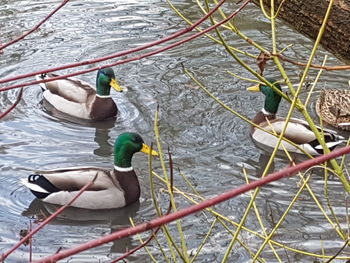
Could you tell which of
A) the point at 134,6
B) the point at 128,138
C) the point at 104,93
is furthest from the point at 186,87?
the point at 134,6

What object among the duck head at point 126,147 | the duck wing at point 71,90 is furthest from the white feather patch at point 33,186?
the duck wing at point 71,90

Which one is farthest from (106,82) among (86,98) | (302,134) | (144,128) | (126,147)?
(302,134)

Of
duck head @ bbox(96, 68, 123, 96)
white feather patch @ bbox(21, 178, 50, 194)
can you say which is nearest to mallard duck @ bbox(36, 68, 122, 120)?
duck head @ bbox(96, 68, 123, 96)

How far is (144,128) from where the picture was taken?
8.25 metres

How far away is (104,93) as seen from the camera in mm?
9086

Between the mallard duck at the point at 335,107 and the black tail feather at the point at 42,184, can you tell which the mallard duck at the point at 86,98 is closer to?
the black tail feather at the point at 42,184

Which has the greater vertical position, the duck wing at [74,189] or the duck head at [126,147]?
the duck head at [126,147]

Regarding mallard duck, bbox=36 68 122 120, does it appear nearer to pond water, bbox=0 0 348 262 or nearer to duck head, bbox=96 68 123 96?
duck head, bbox=96 68 123 96

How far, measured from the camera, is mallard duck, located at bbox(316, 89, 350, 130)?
871 centimetres

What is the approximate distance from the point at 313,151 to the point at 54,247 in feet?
11.0

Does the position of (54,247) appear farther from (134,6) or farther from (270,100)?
(134,6)

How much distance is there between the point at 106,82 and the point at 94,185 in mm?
2341

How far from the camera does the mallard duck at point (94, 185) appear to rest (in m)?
6.80

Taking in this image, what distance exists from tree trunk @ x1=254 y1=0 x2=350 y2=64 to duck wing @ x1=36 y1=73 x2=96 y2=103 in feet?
19.1
